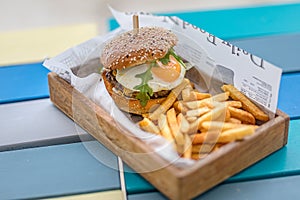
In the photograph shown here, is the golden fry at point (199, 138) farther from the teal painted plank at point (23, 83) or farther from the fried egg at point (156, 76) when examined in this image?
the teal painted plank at point (23, 83)

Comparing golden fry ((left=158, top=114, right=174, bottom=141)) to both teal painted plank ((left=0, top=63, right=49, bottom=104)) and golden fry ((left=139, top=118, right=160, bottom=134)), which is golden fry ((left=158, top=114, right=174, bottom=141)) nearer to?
golden fry ((left=139, top=118, right=160, bottom=134))

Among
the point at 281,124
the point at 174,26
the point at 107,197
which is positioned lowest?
the point at 107,197

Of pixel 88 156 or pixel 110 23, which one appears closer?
pixel 88 156

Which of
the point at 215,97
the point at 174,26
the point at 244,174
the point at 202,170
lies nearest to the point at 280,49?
the point at 174,26

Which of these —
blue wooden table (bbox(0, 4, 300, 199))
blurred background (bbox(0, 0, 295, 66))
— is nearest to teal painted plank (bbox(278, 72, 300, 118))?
blue wooden table (bbox(0, 4, 300, 199))

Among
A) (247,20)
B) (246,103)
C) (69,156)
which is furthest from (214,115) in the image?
(247,20)

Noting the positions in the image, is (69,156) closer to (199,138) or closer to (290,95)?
(199,138)

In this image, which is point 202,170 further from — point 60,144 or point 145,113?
point 60,144
